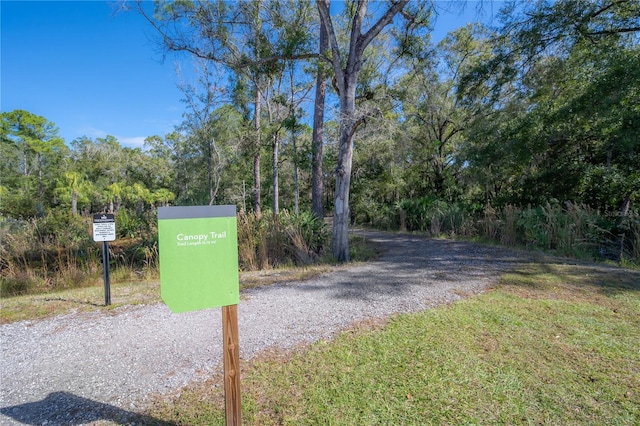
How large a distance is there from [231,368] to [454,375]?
1724 mm

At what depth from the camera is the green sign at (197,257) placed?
163cm

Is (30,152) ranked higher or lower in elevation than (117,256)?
higher

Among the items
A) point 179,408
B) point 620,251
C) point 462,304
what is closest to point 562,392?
point 462,304

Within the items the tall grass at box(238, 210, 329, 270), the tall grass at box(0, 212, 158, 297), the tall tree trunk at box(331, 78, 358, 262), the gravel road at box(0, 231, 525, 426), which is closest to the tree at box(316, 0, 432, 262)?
the tall tree trunk at box(331, 78, 358, 262)

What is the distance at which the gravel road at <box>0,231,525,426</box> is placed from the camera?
2.16 m

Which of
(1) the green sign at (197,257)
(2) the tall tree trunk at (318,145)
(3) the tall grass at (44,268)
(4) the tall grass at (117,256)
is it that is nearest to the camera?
(1) the green sign at (197,257)

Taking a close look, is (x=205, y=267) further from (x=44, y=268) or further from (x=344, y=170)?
(x=44, y=268)

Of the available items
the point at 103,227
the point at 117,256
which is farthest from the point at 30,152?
the point at 103,227

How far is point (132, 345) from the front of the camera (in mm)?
2967

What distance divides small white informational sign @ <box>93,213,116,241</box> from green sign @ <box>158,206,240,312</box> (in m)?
3.33

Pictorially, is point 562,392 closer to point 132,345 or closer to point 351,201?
point 132,345

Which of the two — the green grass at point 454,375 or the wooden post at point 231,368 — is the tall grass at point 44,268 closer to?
the green grass at point 454,375

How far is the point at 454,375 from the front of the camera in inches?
92.4

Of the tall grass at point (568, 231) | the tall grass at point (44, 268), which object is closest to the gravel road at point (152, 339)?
the tall grass at point (44, 268)
